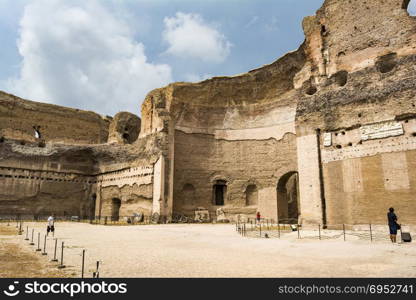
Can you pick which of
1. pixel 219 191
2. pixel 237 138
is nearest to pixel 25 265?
pixel 219 191

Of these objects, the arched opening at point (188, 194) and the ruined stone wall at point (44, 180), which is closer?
the arched opening at point (188, 194)

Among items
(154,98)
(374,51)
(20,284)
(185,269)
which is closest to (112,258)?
(185,269)

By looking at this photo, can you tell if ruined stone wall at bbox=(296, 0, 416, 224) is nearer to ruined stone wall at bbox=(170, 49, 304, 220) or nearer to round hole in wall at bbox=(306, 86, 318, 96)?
round hole in wall at bbox=(306, 86, 318, 96)

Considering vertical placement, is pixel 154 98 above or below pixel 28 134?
above

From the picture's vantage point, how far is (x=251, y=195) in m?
24.7

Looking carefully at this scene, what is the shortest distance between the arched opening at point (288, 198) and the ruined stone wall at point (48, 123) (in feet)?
59.0

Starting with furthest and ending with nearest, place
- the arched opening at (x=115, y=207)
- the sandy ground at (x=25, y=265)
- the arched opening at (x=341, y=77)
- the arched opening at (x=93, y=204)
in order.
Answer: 1. the arched opening at (x=93, y=204)
2. the arched opening at (x=115, y=207)
3. the arched opening at (x=341, y=77)
4. the sandy ground at (x=25, y=265)

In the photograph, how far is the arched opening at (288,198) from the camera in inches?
914

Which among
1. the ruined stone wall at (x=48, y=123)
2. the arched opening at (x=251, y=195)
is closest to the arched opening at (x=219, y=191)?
the arched opening at (x=251, y=195)

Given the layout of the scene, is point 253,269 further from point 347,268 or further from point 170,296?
point 170,296

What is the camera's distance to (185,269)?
5941mm

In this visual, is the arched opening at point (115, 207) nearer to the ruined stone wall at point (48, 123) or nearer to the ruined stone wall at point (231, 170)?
the ruined stone wall at point (231, 170)

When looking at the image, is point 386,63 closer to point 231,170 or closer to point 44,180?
point 231,170

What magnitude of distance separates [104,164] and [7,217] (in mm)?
8077
